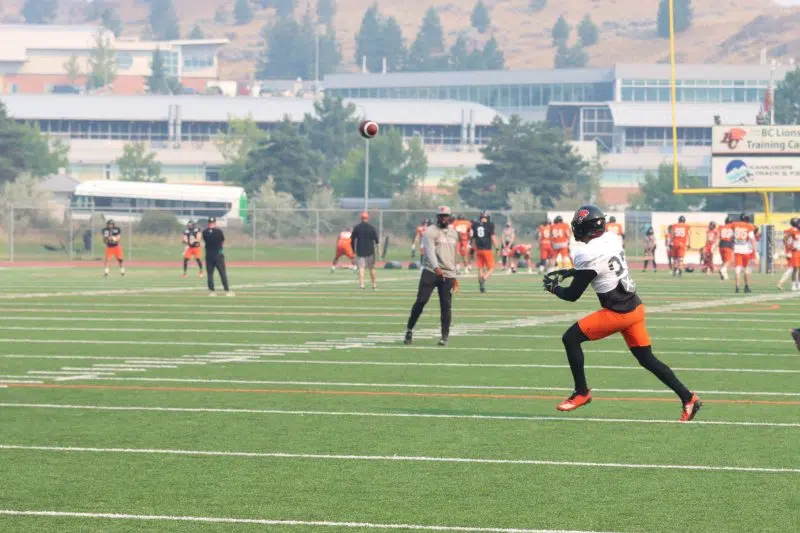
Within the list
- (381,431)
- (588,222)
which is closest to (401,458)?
(381,431)

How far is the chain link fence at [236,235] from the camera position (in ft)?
202

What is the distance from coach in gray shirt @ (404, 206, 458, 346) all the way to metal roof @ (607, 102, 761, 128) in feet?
464

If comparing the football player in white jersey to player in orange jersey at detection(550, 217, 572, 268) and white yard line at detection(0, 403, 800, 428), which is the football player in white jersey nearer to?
white yard line at detection(0, 403, 800, 428)

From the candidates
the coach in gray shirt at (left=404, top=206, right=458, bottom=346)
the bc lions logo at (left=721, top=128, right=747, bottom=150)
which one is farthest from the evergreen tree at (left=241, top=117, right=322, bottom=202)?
the coach in gray shirt at (left=404, top=206, right=458, bottom=346)

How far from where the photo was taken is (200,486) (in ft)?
32.7

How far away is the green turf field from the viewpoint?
9250 mm

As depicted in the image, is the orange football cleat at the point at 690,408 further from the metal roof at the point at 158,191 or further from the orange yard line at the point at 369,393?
the metal roof at the point at 158,191

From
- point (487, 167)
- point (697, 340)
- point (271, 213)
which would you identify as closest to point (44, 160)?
point (487, 167)

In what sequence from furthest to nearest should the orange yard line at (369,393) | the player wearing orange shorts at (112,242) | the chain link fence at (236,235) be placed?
the chain link fence at (236,235) → the player wearing orange shorts at (112,242) → the orange yard line at (369,393)

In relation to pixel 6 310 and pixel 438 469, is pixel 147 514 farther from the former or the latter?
pixel 6 310

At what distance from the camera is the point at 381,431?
12.3 meters

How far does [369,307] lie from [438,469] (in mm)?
17837

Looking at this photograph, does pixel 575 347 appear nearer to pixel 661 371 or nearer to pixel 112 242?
pixel 661 371

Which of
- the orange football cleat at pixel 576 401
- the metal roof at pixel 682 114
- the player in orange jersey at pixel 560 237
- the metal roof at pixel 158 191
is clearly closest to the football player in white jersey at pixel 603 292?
the orange football cleat at pixel 576 401
